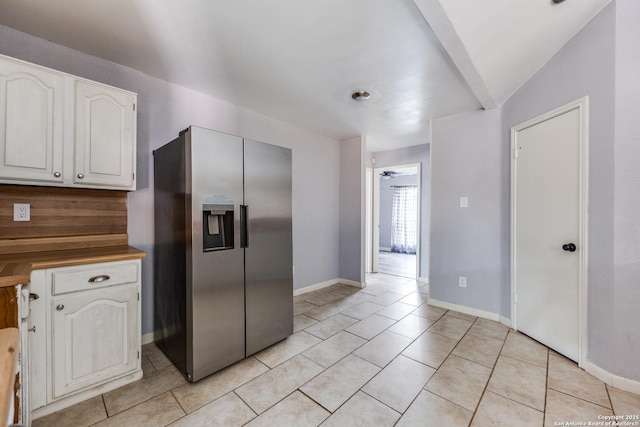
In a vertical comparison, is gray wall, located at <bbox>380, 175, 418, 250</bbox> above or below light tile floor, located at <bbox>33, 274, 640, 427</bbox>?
above

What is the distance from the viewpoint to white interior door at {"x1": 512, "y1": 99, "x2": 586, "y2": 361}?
2.11 m

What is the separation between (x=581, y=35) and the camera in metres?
2.01

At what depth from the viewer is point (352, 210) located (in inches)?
171

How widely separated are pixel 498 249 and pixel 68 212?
404 cm

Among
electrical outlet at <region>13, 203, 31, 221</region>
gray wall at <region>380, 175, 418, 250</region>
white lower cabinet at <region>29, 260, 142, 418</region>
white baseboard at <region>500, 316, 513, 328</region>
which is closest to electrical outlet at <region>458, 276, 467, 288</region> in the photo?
white baseboard at <region>500, 316, 513, 328</region>

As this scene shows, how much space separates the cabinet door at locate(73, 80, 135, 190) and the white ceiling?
0.42 meters

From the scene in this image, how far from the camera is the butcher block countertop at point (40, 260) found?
4.12 feet

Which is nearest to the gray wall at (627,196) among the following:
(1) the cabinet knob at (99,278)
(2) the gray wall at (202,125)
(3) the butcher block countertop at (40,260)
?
(2) the gray wall at (202,125)

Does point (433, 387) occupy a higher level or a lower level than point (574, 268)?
lower

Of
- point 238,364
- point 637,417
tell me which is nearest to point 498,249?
point 637,417

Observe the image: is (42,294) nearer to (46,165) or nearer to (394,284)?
(46,165)

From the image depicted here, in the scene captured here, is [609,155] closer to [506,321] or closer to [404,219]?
[506,321]

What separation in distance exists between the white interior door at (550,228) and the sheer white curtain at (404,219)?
201 inches

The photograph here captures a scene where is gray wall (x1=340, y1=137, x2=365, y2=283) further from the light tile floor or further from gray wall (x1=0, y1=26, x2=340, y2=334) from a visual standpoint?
the light tile floor
